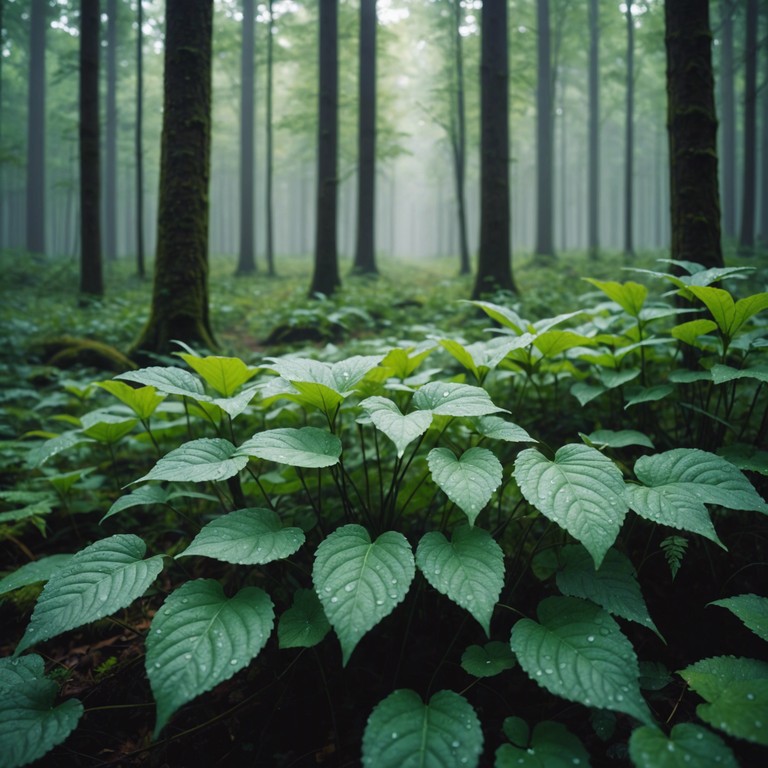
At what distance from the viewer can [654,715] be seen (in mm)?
1415

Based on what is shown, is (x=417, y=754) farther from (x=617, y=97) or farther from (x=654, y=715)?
(x=617, y=97)

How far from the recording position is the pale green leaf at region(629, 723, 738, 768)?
3.27 ft

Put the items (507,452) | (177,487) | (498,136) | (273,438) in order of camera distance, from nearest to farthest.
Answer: (273,438) < (177,487) < (507,452) < (498,136)

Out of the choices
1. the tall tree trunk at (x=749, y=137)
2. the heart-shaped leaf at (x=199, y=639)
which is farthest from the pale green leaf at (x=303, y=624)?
the tall tree trunk at (x=749, y=137)

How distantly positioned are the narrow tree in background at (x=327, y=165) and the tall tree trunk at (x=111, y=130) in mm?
11259

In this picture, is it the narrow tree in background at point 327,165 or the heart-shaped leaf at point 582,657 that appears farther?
the narrow tree in background at point 327,165

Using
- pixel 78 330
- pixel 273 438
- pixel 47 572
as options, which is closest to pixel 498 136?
pixel 78 330

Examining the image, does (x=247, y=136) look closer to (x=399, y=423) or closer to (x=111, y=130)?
(x=111, y=130)

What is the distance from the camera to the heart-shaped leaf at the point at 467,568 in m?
1.22

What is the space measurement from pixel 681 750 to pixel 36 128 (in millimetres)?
26891

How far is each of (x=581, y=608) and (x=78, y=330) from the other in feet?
24.9

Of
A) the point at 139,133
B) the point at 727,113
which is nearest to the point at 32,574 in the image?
the point at 139,133

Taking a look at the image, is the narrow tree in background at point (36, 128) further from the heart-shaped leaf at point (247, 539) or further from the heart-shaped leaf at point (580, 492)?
the heart-shaped leaf at point (580, 492)

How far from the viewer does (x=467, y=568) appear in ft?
4.32
